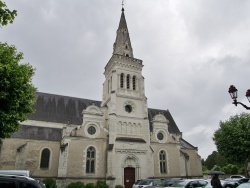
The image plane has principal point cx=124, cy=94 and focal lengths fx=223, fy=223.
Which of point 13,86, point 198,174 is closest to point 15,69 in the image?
point 13,86

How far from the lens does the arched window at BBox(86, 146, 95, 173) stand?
24.3 meters

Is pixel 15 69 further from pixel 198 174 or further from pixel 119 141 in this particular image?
pixel 198 174

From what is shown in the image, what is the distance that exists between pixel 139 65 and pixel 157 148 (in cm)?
1174

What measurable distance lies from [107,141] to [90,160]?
2839 mm

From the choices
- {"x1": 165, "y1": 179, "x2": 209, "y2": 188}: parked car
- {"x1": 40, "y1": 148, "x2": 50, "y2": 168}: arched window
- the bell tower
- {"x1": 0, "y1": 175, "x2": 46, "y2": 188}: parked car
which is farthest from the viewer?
the bell tower

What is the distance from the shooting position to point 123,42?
33.2 meters

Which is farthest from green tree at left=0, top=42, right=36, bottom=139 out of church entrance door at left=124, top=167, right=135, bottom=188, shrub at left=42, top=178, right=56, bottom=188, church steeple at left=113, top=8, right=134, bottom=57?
→ church steeple at left=113, top=8, right=134, bottom=57

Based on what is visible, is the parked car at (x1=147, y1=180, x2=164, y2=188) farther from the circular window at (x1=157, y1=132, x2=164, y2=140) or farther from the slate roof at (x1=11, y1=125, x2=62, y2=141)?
the slate roof at (x1=11, y1=125, x2=62, y2=141)

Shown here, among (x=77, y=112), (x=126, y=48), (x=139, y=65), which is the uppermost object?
(x=126, y=48)

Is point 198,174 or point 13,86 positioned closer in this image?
point 13,86

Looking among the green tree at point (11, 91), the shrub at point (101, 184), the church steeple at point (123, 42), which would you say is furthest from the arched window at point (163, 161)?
the green tree at point (11, 91)

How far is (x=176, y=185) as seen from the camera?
1284cm

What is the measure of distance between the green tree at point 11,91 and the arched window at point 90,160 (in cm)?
1435

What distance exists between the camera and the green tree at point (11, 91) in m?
9.55
